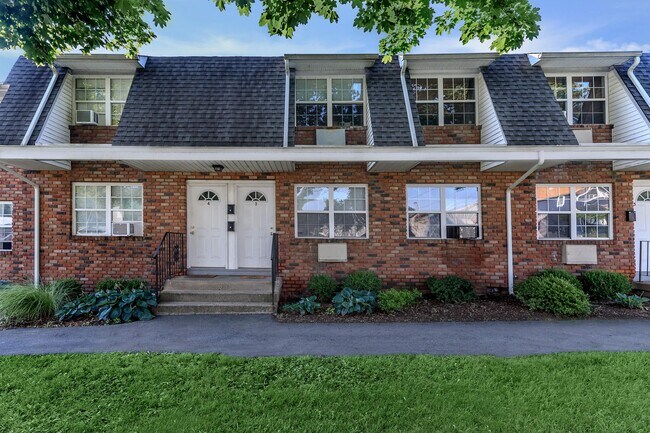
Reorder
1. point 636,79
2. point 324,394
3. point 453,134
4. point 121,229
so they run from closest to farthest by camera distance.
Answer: point 324,394
point 121,229
point 636,79
point 453,134

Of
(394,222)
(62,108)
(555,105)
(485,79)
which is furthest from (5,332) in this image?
(555,105)

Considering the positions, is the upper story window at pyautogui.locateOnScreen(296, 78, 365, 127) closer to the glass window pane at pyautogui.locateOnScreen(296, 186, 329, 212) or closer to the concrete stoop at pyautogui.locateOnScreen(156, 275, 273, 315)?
the glass window pane at pyautogui.locateOnScreen(296, 186, 329, 212)

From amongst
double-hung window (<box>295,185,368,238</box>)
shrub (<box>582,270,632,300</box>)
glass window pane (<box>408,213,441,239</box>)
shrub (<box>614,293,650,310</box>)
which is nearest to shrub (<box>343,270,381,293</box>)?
double-hung window (<box>295,185,368,238</box>)

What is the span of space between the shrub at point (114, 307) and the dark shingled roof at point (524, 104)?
26.5 ft

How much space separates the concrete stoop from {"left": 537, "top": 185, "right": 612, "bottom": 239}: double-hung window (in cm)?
668

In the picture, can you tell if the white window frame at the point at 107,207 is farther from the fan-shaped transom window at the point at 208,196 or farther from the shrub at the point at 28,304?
the shrub at the point at 28,304

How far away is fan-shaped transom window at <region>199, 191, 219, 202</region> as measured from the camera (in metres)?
7.90

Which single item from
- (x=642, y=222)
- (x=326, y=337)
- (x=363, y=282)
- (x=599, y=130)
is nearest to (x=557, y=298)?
(x=363, y=282)

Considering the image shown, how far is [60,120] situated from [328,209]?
6649 millimetres

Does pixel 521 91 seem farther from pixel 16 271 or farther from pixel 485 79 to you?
pixel 16 271

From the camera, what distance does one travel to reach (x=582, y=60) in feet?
25.8

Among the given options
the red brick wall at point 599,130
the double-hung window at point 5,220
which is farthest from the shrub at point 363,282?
the double-hung window at point 5,220

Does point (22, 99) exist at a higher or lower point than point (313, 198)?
higher

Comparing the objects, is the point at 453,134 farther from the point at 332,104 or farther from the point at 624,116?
the point at 624,116
